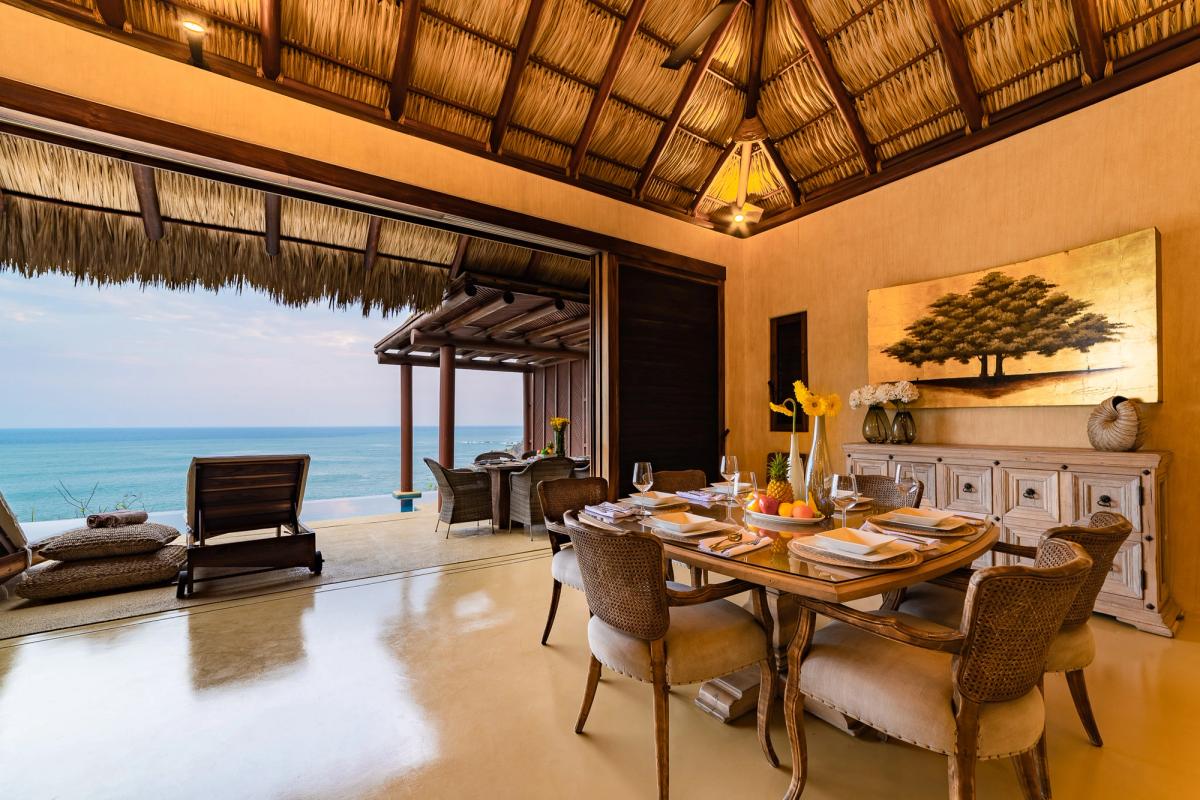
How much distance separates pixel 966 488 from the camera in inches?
124

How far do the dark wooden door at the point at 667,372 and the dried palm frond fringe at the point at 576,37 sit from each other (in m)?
1.57

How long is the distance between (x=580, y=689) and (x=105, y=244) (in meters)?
4.47

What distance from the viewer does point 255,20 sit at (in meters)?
2.88

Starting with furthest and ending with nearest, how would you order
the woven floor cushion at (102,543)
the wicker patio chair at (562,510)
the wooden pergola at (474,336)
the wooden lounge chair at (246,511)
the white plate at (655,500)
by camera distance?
the wooden pergola at (474,336) < the wooden lounge chair at (246,511) < the woven floor cushion at (102,543) < the wicker patio chair at (562,510) < the white plate at (655,500)

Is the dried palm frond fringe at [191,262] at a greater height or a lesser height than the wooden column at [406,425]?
greater

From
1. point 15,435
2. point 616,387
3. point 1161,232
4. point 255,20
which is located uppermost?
point 255,20

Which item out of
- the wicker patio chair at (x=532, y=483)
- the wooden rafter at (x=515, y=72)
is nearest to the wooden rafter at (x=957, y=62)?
the wooden rafter at (x=515, y=72)

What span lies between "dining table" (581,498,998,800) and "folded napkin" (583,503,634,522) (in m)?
0.03

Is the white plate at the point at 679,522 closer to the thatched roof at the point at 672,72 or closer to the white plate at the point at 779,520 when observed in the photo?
the white plate at the point at 779,520

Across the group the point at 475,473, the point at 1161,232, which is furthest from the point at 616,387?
the point at 1161,232

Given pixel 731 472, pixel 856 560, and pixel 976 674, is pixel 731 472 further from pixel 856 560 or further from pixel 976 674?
pixel 976 674

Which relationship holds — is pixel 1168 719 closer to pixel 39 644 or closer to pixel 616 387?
pixel 616 387

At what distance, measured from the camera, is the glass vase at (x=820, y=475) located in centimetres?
195

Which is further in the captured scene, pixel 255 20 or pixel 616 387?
pixel 616 387
